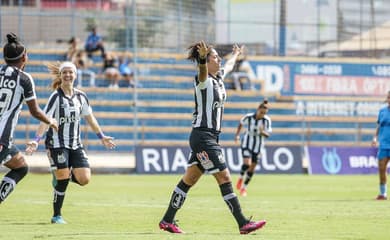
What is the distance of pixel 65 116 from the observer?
643 inches

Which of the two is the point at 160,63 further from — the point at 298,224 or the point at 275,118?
the point at 298,224

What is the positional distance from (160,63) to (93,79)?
3.21 m

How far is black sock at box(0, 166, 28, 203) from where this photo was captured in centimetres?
1394

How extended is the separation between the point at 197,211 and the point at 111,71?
65.6ft

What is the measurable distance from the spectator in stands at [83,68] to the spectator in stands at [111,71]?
0.57 meters

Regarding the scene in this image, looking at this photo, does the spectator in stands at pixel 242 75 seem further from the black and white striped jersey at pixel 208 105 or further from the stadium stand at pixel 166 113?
the black and white striped jersey at pixel 208 105

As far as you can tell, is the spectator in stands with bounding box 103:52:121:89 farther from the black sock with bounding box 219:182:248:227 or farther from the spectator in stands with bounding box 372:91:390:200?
the black sock with bounding box 219:182:248:227

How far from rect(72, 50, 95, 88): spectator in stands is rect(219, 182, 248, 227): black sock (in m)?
23.8

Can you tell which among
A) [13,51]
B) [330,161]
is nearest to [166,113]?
[330,161]

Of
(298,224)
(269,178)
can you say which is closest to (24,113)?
(269,178)

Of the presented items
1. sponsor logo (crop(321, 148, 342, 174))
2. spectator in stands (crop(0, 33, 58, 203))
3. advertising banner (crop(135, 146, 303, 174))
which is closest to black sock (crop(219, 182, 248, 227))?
spectator in stands (crop(0, 33, 58, 203))

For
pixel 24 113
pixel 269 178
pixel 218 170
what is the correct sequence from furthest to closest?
1. pixel 24 113
2. pixel 269 178
3. pixel 218 170

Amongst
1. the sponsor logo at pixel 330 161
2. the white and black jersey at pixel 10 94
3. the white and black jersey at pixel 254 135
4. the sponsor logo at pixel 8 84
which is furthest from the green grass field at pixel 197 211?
the sponsor logo at pixel 330 161

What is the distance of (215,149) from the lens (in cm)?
1399
